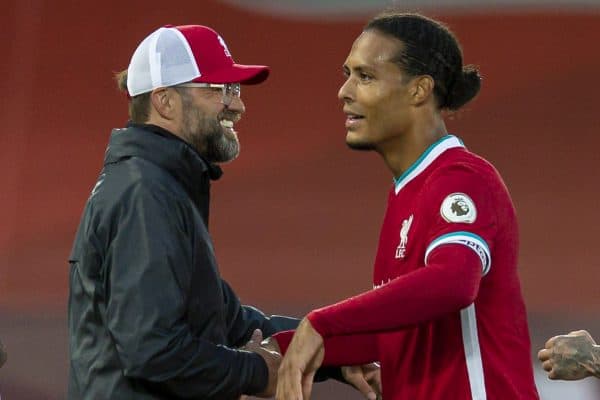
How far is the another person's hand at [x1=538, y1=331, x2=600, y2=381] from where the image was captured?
8.36 feet

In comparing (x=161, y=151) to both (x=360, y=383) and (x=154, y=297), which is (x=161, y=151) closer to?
(x=154, y=297)

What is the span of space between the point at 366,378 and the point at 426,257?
65 centimetres

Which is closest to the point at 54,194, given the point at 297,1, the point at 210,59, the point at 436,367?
the point at 297,1

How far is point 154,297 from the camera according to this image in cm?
238

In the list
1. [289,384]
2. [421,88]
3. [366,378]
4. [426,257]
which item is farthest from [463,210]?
[366,378]

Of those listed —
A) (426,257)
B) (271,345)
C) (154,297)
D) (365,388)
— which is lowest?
(365,388)

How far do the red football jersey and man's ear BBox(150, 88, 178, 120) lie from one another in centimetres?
57

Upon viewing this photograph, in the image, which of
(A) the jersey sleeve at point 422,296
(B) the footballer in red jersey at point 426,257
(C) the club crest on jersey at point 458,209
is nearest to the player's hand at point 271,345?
(B) the footballer in red jersey at point 426,257

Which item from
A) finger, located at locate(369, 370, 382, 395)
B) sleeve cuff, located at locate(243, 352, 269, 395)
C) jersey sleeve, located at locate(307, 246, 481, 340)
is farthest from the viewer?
finger, located at locate(369, 370, 382, 395)

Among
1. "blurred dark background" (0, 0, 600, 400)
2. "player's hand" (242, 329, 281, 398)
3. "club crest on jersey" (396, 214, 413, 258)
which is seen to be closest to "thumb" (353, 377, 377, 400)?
"player's hand" (242, 329, 281, 398)

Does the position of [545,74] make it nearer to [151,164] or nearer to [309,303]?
[309,303]

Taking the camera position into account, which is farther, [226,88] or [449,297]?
[226,88]

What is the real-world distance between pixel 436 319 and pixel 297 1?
4036 mm

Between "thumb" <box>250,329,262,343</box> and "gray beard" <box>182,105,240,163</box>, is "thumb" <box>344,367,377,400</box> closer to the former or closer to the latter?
"thumb" <box>250,329,262,343</box>
